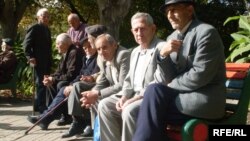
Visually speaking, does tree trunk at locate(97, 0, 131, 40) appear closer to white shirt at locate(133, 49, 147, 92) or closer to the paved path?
the paved path

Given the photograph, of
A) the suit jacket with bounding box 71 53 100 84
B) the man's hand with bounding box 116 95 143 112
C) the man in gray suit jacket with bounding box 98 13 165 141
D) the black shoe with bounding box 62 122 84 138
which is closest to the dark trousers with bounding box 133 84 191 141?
the man's hand with bounding box 116 95 143 112

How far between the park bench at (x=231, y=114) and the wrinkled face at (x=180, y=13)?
739 millimetres

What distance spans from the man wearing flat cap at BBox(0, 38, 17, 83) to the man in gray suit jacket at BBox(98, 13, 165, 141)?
5.28m

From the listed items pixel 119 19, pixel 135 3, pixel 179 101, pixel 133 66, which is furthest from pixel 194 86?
pixel 135 3

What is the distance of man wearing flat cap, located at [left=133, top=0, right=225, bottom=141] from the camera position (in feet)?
12.0

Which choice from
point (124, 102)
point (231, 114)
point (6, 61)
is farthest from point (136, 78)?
point (6, 61)

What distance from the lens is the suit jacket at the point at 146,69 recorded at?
14.5ft

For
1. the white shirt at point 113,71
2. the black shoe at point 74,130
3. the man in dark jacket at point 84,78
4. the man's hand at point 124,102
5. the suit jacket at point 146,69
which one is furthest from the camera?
the black shoe at point 74,130

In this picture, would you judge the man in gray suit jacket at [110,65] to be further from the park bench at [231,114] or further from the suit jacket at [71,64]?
the suit jacket at [71,64]

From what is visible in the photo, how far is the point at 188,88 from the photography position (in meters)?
3.79

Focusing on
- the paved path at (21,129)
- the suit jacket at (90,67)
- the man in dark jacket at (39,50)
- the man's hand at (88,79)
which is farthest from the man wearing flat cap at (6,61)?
the man's hand at (88,79)

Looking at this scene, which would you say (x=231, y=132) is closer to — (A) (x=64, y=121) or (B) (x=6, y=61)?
(A) (x=64, y=121)

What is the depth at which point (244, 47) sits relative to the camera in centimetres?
673

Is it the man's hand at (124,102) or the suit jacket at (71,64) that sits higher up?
the suit jacket at (71,64)
